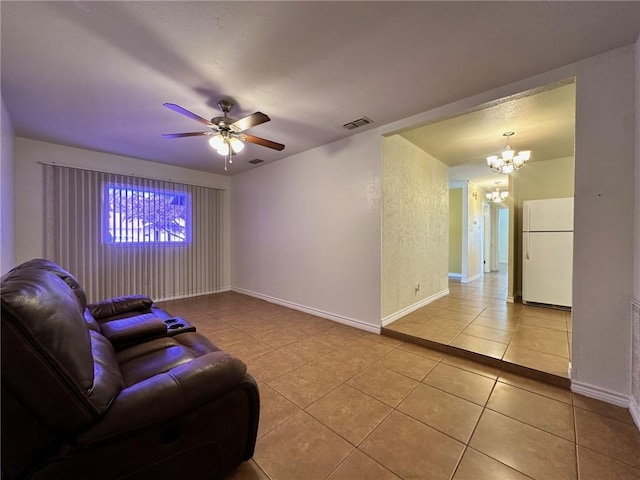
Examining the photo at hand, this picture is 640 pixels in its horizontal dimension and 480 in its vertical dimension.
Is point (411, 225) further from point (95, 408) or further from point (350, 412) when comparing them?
point (95, 408)

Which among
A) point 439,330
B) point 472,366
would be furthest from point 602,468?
point 439,330

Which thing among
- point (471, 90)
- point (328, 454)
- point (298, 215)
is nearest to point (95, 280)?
point (298, 215)

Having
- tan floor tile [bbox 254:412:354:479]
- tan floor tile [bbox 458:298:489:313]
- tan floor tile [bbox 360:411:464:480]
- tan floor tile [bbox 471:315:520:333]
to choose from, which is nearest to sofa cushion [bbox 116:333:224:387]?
tan floor tile [bbox 254:412:354:479]

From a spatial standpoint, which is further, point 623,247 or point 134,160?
point 134,160

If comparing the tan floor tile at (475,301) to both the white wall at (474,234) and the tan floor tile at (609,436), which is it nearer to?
the white wall at (474,234)

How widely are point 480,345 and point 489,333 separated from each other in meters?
0.44

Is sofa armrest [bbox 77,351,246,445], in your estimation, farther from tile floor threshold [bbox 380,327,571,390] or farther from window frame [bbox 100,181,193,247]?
window frame [bbox 100,181,193,247]

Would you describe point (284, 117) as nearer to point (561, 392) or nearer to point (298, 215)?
point (298, 215)

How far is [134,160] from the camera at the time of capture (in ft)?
14.7

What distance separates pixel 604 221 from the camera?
190 centimetres

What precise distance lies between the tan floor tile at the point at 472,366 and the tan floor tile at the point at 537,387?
0.21 ft

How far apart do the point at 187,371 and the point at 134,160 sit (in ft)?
15.5

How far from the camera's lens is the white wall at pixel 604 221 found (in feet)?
6.00

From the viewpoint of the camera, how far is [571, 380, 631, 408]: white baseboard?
1.81 m
